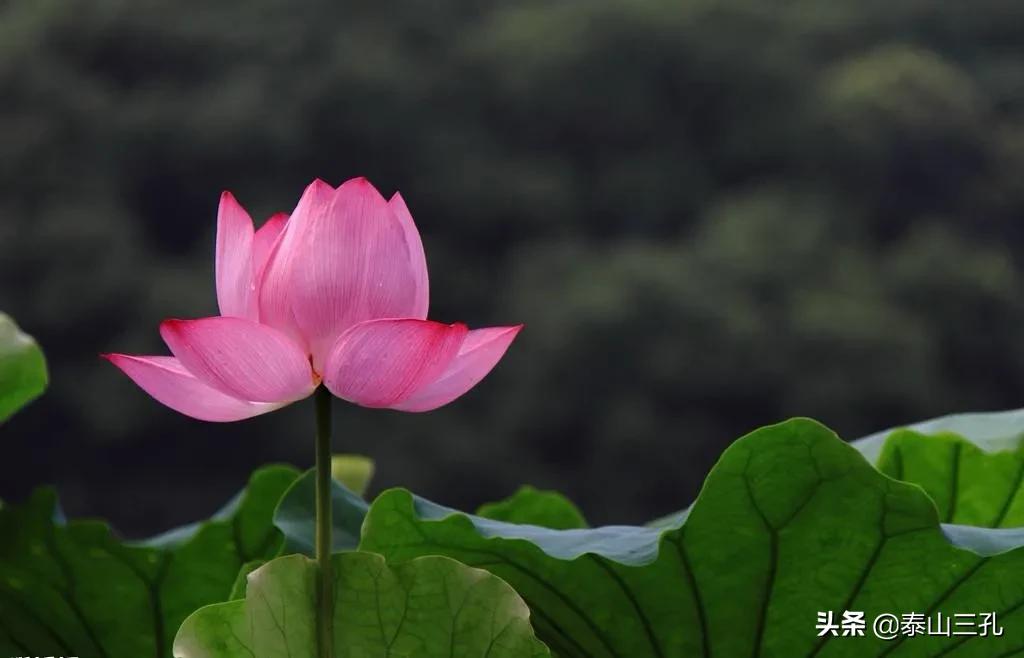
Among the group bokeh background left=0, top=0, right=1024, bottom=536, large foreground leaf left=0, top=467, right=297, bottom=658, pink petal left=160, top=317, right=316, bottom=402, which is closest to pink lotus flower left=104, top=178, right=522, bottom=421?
pink petal left=160, top=317, right=316, bottom=402

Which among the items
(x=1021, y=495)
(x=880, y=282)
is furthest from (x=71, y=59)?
(x=1021, y=495)

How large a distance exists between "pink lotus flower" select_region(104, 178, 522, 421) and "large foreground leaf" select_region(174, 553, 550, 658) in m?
0.04

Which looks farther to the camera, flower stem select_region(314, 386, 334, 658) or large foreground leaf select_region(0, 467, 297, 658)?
large foreground leaf select_region(0, 467, 297, 658)

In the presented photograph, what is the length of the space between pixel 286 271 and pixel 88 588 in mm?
260

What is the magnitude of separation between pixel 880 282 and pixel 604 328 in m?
1.38

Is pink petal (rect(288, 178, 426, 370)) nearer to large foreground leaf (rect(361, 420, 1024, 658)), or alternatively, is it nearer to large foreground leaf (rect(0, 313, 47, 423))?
large foreground leaf (rect(361, 420, 1024, 658))

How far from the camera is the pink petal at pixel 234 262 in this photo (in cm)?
29

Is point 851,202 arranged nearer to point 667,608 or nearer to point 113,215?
point 113,215

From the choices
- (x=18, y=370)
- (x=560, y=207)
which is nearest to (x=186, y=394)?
(x=18, y=370)

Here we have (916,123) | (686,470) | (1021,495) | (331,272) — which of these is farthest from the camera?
(916,123)

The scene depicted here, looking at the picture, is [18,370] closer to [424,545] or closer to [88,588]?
[88,588]

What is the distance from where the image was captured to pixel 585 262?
6.90 meters

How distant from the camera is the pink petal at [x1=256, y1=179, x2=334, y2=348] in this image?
278 millimetres

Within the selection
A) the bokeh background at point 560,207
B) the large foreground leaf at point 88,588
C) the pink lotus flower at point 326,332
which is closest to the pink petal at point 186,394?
the pink lotus flower at point 326,332
